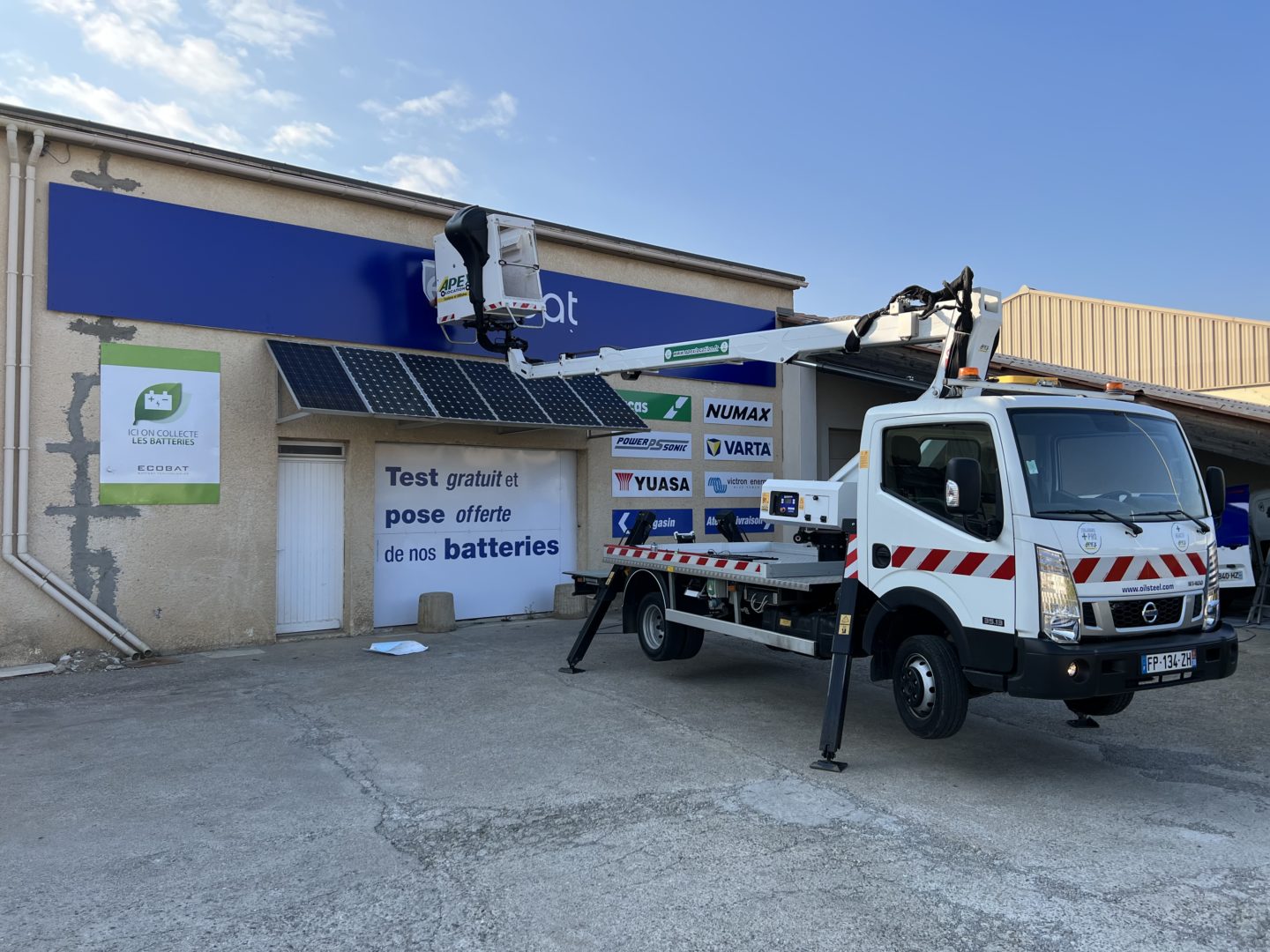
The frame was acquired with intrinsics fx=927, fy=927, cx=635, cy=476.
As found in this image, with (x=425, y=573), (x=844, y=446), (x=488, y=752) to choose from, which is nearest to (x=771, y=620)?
(x=488, y=752)

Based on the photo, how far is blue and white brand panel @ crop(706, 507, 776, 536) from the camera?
1496 cm

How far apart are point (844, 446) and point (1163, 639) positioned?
11934 mm

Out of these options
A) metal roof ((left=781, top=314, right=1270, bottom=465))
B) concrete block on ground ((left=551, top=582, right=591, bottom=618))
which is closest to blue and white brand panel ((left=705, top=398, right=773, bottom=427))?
metal roof ((left=781, top=314, right=1270, bottom=465))

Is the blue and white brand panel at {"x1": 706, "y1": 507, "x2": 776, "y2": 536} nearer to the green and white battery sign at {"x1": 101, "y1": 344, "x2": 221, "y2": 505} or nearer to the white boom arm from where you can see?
the white boom arm

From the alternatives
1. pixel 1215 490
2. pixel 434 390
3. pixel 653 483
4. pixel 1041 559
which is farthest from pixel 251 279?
pixel 1215 490

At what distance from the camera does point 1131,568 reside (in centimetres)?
541

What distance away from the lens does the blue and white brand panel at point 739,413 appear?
1493 cm

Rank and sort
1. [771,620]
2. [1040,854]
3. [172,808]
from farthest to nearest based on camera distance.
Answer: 1. [771,620]
2. [172,808]
3. [1040,854]

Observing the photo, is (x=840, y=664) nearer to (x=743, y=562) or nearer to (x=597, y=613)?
(x=743, y=562)

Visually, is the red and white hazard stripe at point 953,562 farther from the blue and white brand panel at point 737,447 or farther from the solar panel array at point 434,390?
the blue and white brand panel at point 737,447

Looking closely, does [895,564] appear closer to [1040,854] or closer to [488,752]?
[1040,854]

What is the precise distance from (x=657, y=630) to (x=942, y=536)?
385 cm

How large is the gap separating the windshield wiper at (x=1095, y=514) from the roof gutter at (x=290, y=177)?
892 cm

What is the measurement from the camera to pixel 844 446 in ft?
56.8
